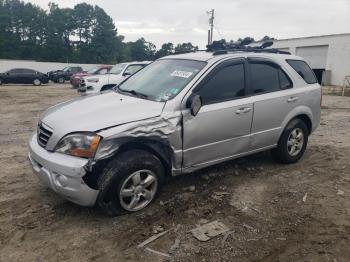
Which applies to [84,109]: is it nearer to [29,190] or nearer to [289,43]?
[29,190]

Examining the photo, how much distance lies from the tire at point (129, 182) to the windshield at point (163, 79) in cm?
85

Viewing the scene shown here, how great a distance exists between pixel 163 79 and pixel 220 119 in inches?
37.1

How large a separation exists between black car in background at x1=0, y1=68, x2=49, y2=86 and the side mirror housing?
24.9m

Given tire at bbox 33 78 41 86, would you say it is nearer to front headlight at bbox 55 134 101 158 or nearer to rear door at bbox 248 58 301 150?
rear door at bbox 248 58 301 150

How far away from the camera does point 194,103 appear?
3.83m

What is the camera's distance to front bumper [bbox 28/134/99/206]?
3336mm

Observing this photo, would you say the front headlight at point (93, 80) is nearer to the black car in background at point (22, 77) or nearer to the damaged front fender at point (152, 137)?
the damaged front fender at point (152, 137)

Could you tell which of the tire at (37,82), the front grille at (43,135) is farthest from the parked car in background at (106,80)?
the tire at (37,82)

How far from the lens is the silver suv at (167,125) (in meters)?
3.44

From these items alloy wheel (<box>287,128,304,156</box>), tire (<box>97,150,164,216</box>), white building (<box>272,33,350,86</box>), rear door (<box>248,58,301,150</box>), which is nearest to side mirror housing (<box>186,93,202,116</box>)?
tire (<box>97,150,164,216</box>)

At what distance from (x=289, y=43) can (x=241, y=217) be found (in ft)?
105

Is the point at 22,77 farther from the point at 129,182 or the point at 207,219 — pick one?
the point at 207,219

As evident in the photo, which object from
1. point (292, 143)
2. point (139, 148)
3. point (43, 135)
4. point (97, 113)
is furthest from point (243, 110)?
point (43, 135)

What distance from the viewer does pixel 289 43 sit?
32.4 meters
